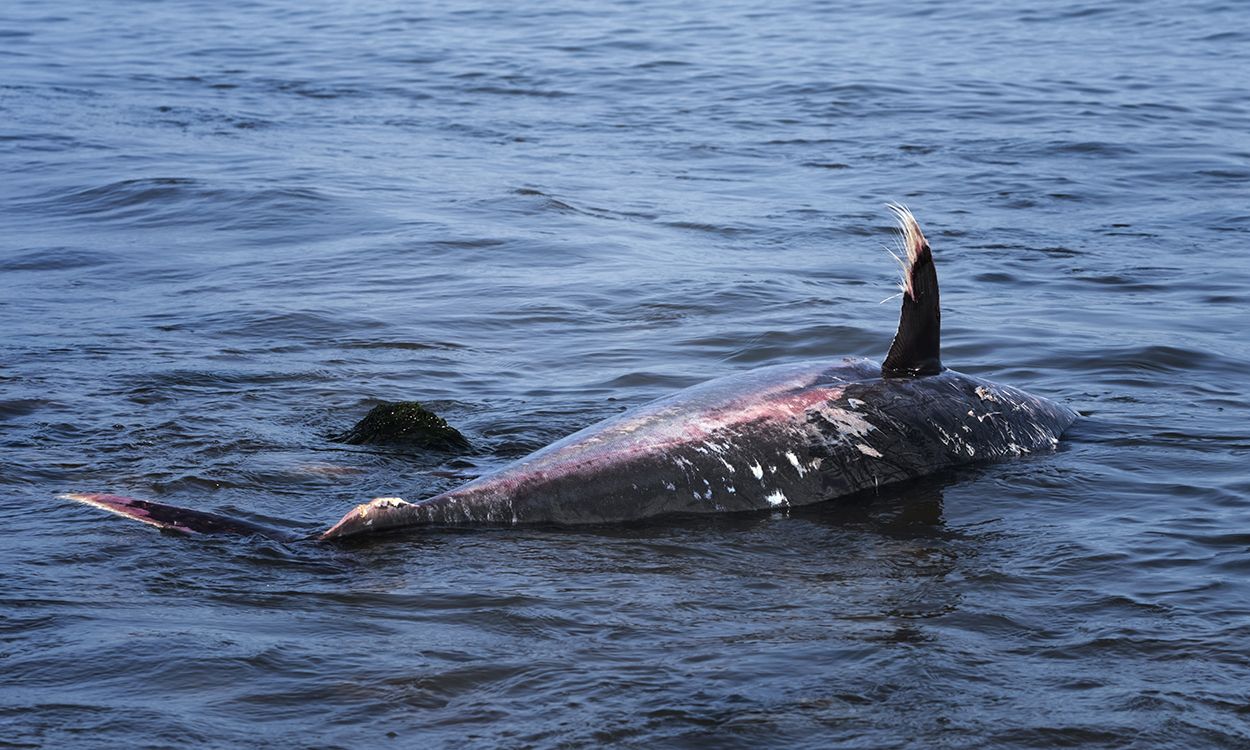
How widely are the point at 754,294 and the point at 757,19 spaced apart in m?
18.4

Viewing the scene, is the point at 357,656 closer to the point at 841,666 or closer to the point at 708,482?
the point at 841,666

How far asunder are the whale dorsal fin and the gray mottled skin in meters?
0.08

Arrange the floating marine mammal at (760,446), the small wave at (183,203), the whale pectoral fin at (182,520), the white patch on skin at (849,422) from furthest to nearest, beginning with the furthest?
the small wave at (183,203)
the white patch on skin at (849,422)
the floating marine mammal at (760,446)
the whale pectoral fin at (182,520)

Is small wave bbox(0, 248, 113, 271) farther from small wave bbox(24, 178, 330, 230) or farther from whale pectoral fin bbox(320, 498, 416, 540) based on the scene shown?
whale pectoral fin bbox(320, 498, 416, 540)

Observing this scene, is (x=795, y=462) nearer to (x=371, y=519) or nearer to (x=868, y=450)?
(x=868, y=450)

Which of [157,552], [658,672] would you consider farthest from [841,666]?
[157,552]

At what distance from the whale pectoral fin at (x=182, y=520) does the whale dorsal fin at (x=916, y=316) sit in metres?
2.88

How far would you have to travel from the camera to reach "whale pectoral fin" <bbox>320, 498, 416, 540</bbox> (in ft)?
19.7

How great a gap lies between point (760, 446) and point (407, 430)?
5.64 ft

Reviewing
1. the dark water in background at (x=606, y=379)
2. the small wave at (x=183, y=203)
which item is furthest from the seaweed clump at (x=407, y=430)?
the small wave at (x=183, y=203)

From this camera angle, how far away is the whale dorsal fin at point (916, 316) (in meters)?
7.04

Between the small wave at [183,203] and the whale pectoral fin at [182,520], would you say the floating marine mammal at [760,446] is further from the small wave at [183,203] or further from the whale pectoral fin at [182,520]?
the small wave at [183,203]

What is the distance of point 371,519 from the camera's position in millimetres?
6047

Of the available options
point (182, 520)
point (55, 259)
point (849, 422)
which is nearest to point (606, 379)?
point (849, 422)
